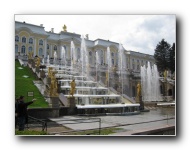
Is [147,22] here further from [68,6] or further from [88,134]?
[88,134]

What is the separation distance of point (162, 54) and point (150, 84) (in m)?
2.36

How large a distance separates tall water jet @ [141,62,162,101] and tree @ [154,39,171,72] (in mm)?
494

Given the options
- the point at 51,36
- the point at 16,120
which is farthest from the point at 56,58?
the point at 16,120

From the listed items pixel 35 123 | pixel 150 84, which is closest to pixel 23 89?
pixel 35 123

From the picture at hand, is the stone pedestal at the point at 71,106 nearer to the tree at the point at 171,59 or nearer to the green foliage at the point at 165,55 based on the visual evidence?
the green foliage at the point at 165,55

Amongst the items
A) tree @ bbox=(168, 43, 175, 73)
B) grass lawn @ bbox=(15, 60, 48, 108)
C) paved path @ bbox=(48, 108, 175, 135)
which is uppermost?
tree @ bbox=(168, 43, 175, 73)

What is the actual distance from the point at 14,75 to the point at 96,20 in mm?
1874

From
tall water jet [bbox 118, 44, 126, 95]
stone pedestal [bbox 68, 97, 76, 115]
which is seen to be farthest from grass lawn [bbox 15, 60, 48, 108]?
tall water jet [bbox 118, 44, 126, 95]

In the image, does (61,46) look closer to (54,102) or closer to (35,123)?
(54,102)

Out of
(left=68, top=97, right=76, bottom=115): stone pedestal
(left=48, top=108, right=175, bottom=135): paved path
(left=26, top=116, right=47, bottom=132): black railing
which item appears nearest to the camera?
(left=26, top=116, right=47, bottom=132): black railing

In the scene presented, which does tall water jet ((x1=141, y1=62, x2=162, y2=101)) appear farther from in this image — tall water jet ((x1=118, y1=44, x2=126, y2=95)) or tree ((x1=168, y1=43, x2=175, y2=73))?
tree ((x1=168, y1=43, x2=175, y2=73))

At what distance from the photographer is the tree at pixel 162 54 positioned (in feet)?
17.2

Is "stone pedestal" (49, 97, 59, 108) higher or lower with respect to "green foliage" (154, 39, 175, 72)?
lower

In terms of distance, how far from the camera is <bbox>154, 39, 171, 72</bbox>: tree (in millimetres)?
5241
